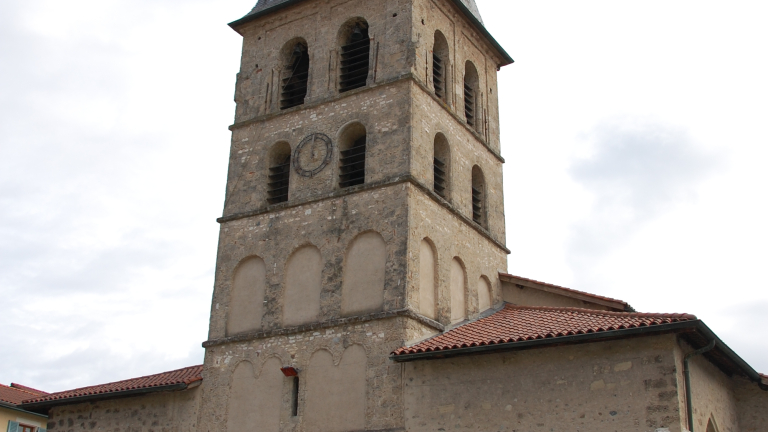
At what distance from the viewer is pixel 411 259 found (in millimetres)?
16938

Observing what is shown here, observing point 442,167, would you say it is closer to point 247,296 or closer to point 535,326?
point 247,296

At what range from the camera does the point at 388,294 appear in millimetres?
16703

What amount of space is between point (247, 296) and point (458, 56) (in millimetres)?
8021

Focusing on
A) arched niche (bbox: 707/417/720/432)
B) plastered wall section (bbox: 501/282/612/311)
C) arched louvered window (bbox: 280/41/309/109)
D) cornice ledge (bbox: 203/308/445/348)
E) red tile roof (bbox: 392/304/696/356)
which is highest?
arched louvered window (bbox: 280/41/309/109)

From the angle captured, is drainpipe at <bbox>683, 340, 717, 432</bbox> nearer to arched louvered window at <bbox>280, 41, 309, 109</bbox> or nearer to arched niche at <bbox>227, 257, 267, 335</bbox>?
arched niche at <bbox>227, 257, 267, 335</bbox>

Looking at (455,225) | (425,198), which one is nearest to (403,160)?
(425,198)

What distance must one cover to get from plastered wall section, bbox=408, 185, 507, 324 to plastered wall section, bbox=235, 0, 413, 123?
3308mm

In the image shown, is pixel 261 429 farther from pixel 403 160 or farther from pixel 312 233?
pixel 403 160

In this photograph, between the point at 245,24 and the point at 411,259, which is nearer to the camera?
the point at 411,259

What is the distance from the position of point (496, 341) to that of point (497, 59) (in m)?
11.1

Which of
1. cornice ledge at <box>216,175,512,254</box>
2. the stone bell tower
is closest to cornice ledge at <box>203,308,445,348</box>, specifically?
the stone bell tower

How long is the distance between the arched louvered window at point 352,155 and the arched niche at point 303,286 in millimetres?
1769

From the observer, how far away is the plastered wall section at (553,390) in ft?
44.4

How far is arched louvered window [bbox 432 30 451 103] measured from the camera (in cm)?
2042
